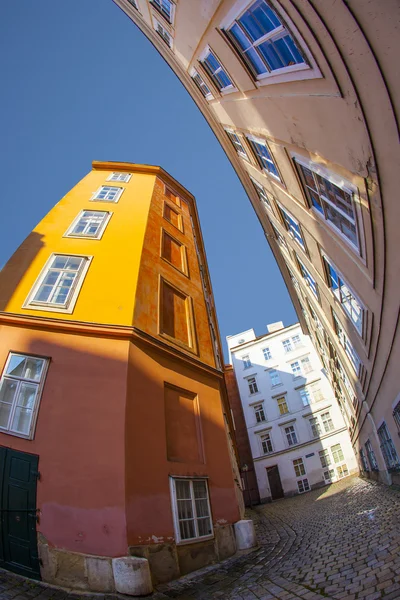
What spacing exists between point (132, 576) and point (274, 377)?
30.2m

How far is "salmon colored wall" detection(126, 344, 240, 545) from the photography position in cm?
633

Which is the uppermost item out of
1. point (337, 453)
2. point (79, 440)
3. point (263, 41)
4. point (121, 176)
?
point (121, 176)

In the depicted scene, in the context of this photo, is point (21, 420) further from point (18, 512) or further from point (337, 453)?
point (337, 453)

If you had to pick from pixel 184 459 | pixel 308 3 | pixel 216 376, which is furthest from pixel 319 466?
pixel 308 3

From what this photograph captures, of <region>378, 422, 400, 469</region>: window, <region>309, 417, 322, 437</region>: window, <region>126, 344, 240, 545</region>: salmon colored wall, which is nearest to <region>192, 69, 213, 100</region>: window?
<region>126, 344, 240, 545</region>: salmon colored wall

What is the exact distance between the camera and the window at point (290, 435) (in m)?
30.0

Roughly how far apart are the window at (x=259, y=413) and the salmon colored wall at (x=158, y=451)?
79.8 ft

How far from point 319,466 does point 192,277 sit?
23.3 m

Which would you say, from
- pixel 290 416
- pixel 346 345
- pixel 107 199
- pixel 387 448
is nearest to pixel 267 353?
pixel 290 416

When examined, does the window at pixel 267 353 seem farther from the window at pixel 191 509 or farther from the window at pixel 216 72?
the window at pixel 191 509

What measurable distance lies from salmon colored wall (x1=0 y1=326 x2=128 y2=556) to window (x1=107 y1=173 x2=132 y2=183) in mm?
11652

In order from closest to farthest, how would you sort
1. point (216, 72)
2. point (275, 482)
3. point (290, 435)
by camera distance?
point (216, 72), point (275, 482), point (290, 435)

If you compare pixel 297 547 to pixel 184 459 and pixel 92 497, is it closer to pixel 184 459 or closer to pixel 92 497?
pixel 184 459

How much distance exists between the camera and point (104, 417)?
22.7ft
